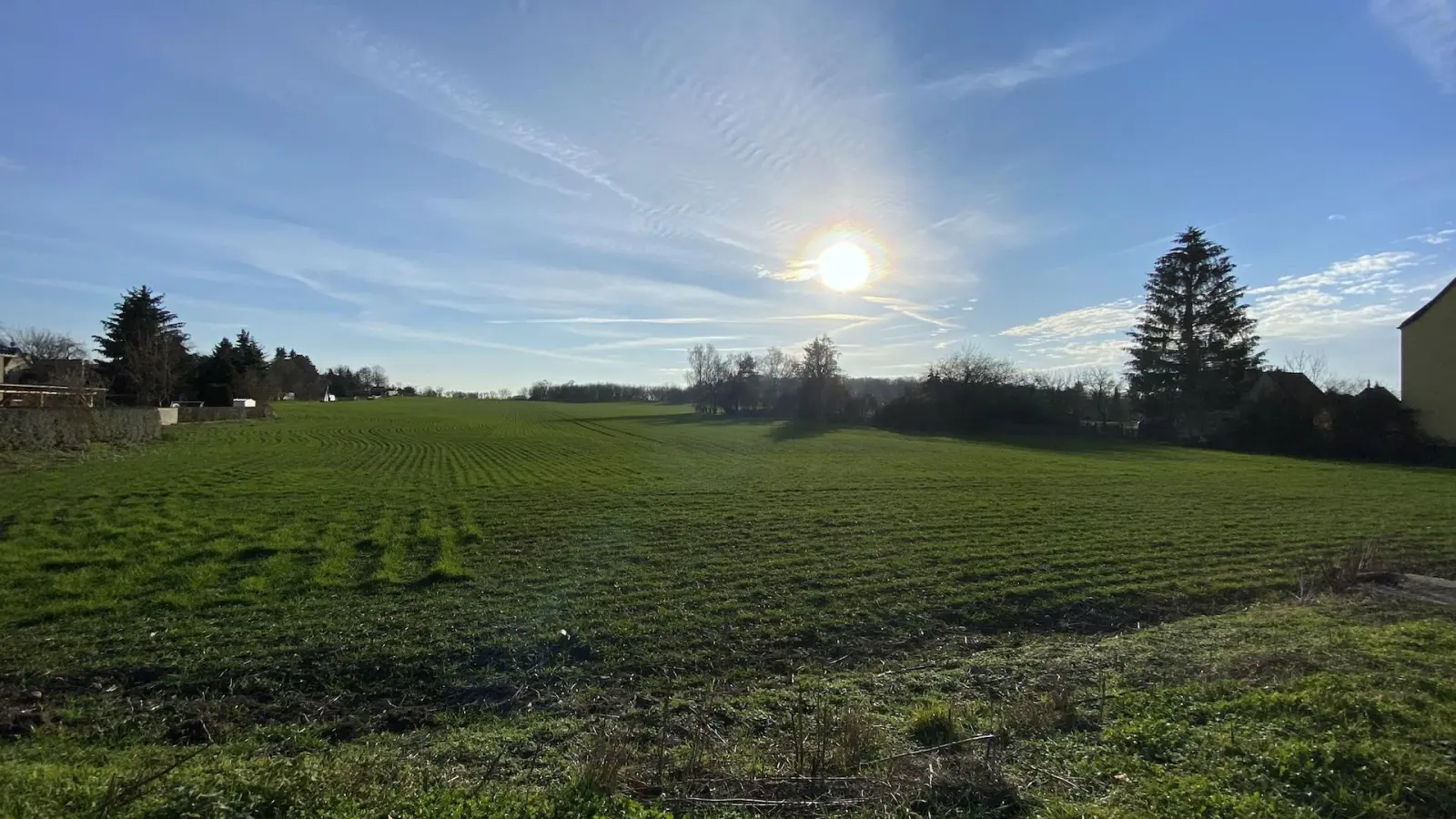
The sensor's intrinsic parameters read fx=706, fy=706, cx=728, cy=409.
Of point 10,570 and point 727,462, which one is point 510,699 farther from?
point 727,462

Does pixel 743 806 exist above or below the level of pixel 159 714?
above

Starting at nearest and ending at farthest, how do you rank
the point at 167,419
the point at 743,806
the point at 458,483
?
the point at 743,806, the point at 458,483, the point at 167,419

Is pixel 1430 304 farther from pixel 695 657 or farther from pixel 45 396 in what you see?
pixel 45 396

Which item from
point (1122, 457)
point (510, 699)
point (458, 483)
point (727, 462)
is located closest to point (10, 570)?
point (510, 699)

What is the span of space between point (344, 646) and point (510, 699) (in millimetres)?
2386

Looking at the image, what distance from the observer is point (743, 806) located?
408cm

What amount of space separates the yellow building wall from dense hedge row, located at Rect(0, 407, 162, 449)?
72.7m

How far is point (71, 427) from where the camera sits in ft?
100.0

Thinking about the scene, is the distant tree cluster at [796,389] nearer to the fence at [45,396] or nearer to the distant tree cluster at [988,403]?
the distant tree cluster at [988,403]

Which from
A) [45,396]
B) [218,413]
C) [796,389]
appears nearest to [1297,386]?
[796,389]

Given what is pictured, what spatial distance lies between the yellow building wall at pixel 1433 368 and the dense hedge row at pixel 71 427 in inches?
2863

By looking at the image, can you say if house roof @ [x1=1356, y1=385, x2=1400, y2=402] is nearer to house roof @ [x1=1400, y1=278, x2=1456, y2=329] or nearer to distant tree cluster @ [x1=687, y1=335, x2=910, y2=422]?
house roof @ [x1=1400, y1=278, x2=1456, y2=329]

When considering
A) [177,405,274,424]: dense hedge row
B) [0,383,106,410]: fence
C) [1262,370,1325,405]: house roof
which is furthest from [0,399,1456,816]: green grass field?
[177,405,274,424]: dense hedge row

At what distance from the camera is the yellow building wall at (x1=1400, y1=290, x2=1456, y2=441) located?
43.2 metres
